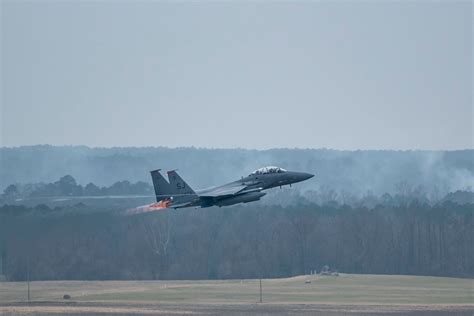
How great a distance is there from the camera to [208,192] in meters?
89.2

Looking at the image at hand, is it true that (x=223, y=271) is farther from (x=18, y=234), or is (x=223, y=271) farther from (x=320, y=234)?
(x=18, y=234)

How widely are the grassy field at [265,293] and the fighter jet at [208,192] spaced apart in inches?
350

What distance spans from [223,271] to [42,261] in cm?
2514

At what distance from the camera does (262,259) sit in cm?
13700

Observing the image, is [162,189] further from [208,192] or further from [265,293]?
[265,293]

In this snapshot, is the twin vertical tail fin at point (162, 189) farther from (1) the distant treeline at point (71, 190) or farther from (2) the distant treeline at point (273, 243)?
(1) the distant treeline at point (71, 190)

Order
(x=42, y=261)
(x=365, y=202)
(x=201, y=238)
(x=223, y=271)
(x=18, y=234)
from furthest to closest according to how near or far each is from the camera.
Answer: (x=365, y=202) < (x=201, y=238) < (x=223, y=271) < (x=42, y=261) < (x=18, y=234)

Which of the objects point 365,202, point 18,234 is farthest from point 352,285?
point 365,202

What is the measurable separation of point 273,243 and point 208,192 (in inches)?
2040

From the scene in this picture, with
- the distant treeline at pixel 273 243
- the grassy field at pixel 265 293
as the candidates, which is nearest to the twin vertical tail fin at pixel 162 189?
the grassy field at pixel 265 293

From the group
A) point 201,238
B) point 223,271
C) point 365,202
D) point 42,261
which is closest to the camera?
point 42,261

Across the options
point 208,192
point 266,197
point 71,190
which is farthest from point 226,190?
point 71,190

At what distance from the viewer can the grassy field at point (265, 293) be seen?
321 ft

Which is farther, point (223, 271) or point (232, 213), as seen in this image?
point (232, 213)
